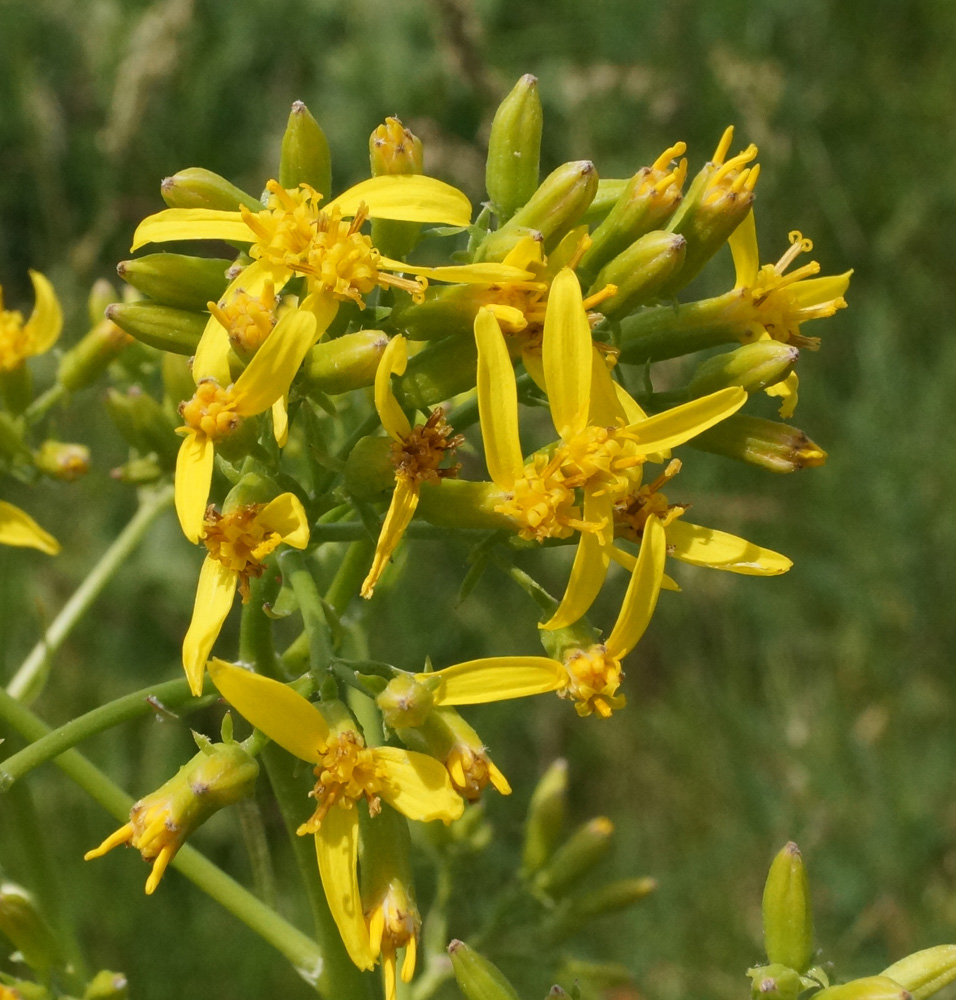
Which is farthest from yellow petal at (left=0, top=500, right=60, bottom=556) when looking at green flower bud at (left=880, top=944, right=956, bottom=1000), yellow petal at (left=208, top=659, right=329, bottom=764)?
green flower bud at (left=880, top=944, right=956, bottom=1000)

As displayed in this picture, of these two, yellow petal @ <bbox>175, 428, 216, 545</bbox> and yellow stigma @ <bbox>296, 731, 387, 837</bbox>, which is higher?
yellow petal @ <bbox>175, 428, 216, 545</bbox>

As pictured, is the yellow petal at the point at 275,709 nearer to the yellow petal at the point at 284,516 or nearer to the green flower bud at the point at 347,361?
the yellow petal at the point at 284,516

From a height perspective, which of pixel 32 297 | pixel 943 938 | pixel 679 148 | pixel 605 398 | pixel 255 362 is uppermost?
pixel 679 148

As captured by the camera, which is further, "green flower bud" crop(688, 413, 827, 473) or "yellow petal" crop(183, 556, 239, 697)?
"green flower bud" crop(688, 413, 827, 473)

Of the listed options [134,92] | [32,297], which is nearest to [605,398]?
[134,92]

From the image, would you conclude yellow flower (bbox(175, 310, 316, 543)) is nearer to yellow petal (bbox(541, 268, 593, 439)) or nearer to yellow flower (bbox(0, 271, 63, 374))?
yellow petal (bbox(541, 268, 593, 439))

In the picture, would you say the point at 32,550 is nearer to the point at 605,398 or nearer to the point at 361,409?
the point at 361,409

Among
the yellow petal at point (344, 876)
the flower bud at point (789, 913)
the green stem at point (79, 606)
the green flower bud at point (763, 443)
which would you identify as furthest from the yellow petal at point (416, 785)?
the green stem at point (79, 606)
